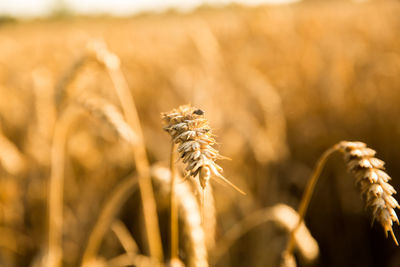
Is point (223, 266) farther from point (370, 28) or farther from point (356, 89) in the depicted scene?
Result: point (370, 28)

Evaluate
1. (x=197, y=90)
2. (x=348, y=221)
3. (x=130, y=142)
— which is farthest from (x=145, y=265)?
(x=348, y=221)

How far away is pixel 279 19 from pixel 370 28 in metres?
1.55

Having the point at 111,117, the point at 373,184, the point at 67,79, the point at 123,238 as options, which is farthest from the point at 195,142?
the point at 123,238

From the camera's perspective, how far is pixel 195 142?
0.62m

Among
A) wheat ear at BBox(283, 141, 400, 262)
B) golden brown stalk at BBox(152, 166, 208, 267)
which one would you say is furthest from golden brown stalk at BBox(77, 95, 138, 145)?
wheat ear at BBox(283, 141, 400, 262)

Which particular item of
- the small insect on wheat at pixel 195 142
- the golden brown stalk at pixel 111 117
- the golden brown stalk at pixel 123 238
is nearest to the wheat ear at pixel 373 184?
the small insect on wheat at pixel 195 142

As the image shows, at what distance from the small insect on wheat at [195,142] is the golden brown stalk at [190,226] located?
0.96ft

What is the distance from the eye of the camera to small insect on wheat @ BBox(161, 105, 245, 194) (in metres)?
0.57

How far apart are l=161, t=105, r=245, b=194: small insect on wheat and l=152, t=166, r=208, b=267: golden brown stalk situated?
293 mm

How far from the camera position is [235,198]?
2.17 m

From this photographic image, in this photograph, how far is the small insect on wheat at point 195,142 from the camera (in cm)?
57

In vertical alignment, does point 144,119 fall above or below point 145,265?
above

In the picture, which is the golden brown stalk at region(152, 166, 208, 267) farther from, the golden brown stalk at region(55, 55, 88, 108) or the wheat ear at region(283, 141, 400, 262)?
the golden brown stalk at region(55, 55, 88, 108)

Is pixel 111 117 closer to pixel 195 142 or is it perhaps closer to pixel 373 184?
pixel 195 142
